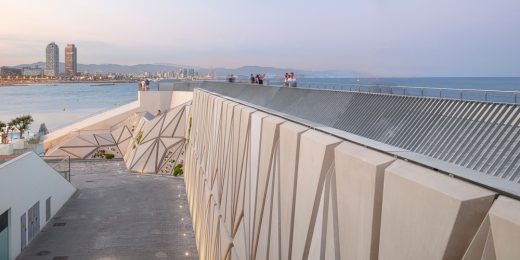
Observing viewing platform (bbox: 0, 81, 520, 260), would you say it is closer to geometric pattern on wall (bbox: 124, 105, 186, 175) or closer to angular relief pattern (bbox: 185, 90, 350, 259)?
Result: angular relief pattern (bbox: 185, 90, 350, 259)

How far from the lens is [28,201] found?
19109 millimetres

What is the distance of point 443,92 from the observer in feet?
44.5

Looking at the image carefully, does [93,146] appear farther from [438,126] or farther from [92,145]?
[438,126]

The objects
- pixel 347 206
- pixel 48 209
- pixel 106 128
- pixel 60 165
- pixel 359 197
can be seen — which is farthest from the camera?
pixel 106 128

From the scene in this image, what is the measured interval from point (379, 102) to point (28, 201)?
46.5ft

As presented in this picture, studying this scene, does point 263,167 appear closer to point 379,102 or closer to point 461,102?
point 461,102

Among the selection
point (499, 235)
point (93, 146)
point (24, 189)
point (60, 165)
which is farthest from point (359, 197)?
point (93, 146)

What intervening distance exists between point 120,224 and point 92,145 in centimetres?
2118

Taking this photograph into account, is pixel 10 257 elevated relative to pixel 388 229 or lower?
lower

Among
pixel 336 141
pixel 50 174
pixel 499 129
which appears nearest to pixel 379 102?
pixel 499 129

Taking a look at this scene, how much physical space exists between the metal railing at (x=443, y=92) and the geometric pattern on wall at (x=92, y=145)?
2497 centimetres

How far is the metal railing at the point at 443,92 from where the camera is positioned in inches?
431

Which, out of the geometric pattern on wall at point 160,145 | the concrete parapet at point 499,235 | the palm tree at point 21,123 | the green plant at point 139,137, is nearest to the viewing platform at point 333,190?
the concrete parapet at point 499,235

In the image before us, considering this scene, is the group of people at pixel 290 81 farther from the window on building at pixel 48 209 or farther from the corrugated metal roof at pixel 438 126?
the window on building at pixel 48 209
